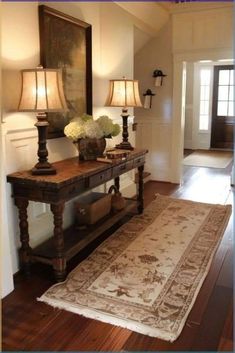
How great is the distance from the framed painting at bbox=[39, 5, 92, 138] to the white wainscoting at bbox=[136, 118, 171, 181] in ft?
7.24

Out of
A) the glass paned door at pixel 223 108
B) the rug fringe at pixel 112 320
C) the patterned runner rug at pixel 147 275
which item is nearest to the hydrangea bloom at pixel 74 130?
the patterned runner rug at pixel 147 275

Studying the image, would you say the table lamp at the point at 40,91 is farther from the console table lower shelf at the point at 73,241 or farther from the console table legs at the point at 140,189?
the console table legs at the point at 140,189

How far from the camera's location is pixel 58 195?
228 centimetres

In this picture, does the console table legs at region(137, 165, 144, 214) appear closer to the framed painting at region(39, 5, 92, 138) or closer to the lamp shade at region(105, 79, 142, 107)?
the lamp shade at region(105, 79, 142, 107)

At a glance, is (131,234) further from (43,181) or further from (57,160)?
(43,181)

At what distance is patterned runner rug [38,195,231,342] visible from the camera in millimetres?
2086

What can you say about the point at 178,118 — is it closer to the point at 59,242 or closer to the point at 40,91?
the point at 40,91

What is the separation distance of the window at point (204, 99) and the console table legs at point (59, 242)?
7251mm

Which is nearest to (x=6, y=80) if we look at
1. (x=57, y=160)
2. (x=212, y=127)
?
(x=57, y=160)

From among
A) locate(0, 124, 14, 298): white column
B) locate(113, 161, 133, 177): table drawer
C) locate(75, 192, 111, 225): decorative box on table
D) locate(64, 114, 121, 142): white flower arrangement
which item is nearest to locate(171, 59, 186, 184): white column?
locate(113, 161, 133, 177): table drawer

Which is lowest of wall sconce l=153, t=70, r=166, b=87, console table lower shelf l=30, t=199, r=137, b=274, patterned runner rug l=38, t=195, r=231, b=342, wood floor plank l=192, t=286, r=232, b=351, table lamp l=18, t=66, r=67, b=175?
wood floor plank l=192, t=286, r=232, b=351

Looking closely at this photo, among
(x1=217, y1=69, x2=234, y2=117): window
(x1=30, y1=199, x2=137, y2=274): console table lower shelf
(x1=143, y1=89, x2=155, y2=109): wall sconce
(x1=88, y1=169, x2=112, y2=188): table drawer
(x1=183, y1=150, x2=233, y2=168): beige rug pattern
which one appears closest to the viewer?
(x1=30, y1=199, x2=137, y2=274): console table lower shelf

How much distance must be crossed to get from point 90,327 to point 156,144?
3.85 meters

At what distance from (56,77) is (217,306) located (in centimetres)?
187
